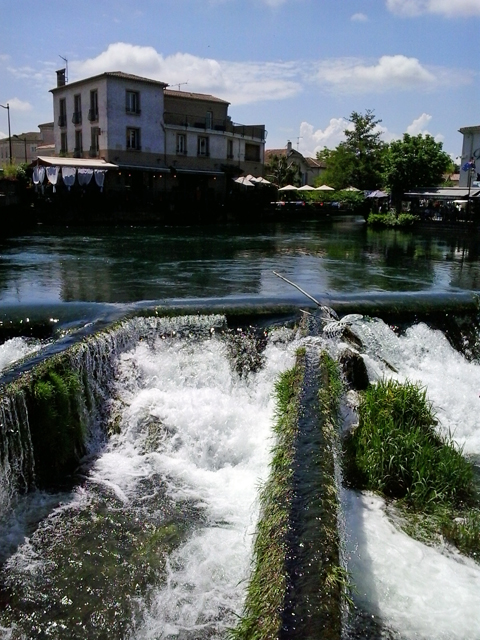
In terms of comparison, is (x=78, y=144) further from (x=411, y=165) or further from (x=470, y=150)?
(x=470, y=150)

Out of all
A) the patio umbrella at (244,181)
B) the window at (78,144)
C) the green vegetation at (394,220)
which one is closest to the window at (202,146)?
the patio umbrella at (244,181)

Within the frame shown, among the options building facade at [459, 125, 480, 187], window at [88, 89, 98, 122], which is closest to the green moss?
window at [88, 89, 98, 122]

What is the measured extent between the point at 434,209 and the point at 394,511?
36443 millimetres

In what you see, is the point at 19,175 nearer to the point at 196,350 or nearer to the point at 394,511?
the point at 196,350

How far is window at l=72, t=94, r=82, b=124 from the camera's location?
42844 millimetres

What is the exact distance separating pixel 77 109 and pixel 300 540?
4445cm

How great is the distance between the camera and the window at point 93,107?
41.2 meters

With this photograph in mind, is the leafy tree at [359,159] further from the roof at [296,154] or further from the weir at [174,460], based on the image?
the weir at [174,460]

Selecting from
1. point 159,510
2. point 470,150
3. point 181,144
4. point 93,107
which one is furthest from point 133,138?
point 159,510

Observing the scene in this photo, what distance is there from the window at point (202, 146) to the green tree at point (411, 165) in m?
14.0

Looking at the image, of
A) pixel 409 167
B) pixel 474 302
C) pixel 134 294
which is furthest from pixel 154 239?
pixel 409 167

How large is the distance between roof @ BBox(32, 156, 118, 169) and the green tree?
64.9ft

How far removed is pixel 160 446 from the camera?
7.34 m

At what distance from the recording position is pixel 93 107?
4150cm
